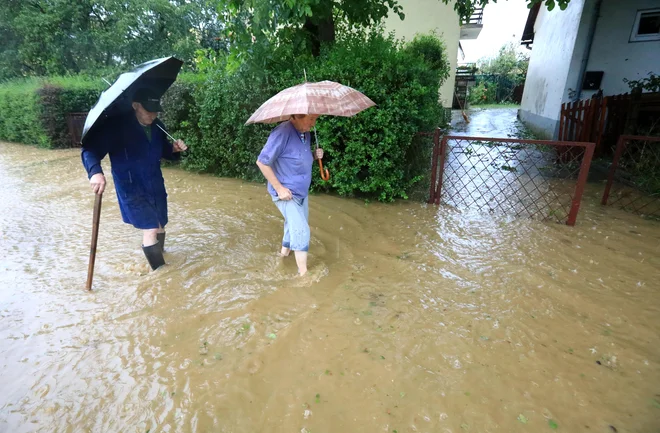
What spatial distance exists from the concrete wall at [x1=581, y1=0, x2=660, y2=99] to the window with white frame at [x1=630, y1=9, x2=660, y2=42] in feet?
0.29

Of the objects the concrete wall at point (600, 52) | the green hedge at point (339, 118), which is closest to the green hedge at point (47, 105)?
the green hedge at point (339, 118)

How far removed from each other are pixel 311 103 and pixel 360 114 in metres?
2.36

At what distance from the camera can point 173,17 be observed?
57.8 feet

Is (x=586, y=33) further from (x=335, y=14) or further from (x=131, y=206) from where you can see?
(x=131, y=206)

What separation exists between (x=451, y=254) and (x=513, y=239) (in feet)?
3.10

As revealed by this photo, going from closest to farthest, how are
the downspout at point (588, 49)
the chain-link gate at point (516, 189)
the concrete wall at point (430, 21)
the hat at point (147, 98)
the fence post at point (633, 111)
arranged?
1. the hat at point (147, 98)
2. the chain-link gate at point (516, 189)
3. the fence post at point (633, 111)
4. the downspout at point (588, 49)
5. the concrete wall at point (430, 21)

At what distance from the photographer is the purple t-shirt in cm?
277

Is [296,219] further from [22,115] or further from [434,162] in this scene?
[22,115]

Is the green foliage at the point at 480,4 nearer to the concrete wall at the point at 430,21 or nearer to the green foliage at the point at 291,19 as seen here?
the green foliage at the point at 291,19

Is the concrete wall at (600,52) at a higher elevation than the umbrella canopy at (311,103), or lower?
higher

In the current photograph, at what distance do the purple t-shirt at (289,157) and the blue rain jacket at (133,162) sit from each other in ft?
3.57

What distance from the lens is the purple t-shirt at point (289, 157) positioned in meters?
2.77

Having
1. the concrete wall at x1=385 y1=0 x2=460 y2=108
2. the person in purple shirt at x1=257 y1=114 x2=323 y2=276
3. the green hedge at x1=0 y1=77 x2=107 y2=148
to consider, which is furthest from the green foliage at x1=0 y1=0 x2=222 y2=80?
the person in purple shirt at x1=257 y1=114 x2=323 y2=276

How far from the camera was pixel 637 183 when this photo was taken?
5.92m
